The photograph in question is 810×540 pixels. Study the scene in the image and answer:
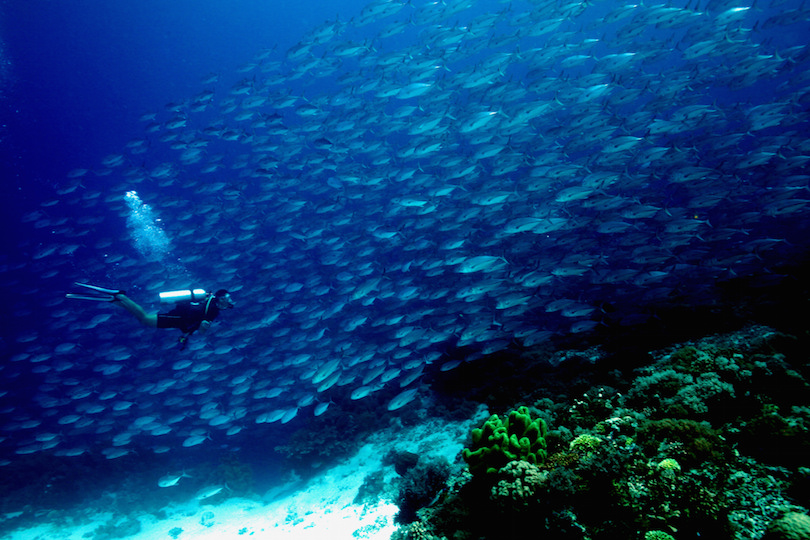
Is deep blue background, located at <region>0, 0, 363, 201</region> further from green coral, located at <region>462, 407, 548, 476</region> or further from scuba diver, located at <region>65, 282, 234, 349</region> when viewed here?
green coral, located at <region>462, 407, 548, 476</region>

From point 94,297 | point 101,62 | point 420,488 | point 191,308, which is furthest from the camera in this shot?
point 101,62

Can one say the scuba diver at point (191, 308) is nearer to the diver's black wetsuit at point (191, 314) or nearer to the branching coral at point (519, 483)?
the diver's black wetsuit at point (191, 314)

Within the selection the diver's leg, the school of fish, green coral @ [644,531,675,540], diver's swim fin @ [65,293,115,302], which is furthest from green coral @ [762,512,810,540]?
diver's swim fin @ [65,293,115,302]

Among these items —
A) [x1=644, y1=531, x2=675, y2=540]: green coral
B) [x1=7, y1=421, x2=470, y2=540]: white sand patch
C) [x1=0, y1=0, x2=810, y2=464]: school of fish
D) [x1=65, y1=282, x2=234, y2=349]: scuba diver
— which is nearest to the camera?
[x1=644, y1=531, x2=675, y2=540]: green coral

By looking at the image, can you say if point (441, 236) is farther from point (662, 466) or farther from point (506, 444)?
point (662, 466)

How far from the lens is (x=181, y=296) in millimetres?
7918

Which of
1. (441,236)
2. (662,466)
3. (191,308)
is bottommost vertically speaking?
(441,236)

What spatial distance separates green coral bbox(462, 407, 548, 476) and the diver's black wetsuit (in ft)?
21.7

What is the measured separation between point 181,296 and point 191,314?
445 mm

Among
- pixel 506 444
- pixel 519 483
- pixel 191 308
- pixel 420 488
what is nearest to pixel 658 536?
pixel 519 483

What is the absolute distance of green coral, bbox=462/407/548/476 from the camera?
3.07 m

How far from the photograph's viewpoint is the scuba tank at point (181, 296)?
7828 mm

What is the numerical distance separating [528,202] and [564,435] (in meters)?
11.1

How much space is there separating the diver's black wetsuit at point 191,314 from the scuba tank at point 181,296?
10 cm
